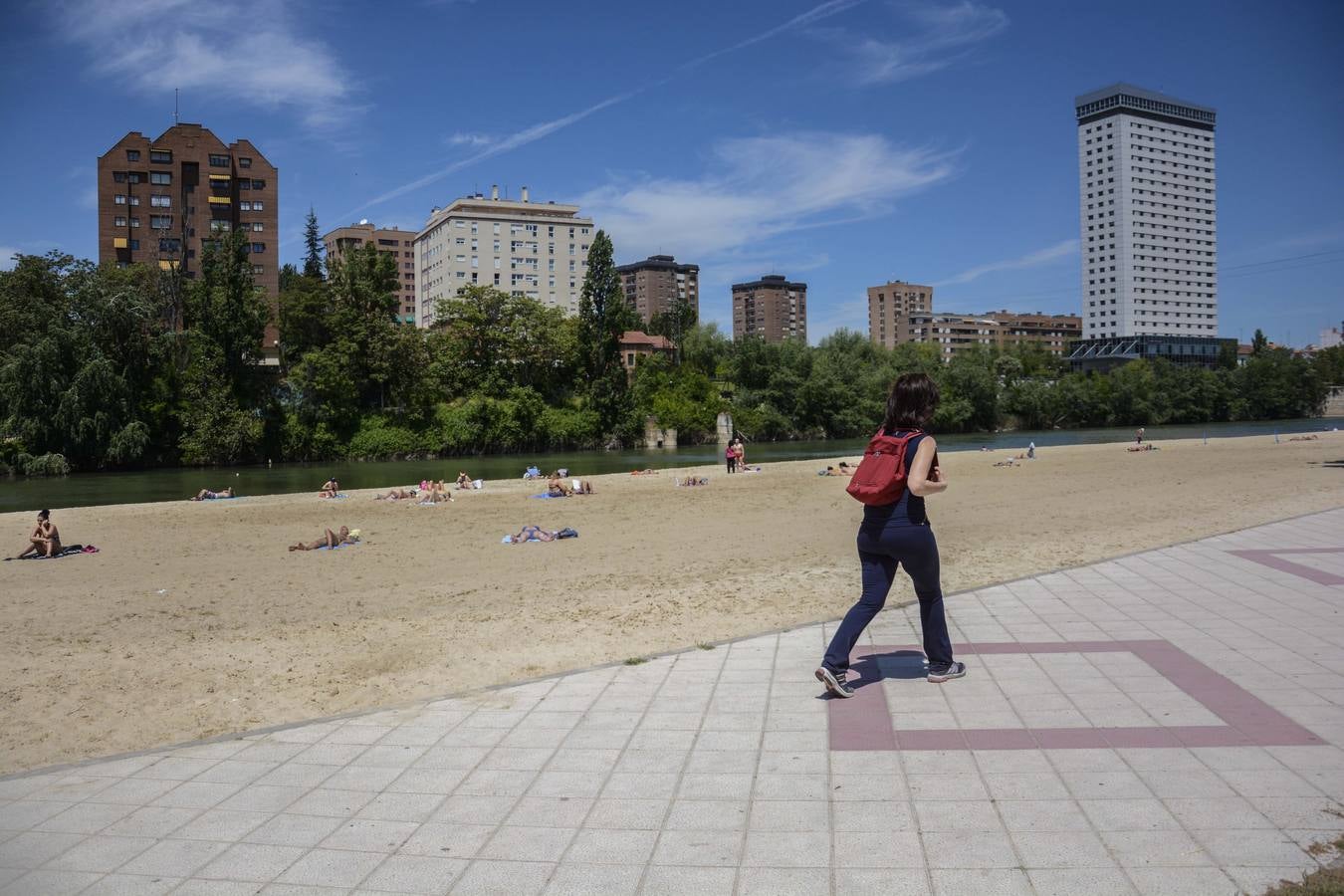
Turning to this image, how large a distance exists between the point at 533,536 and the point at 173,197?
76.6 metres

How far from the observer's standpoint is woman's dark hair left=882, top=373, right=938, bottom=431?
19.5ft

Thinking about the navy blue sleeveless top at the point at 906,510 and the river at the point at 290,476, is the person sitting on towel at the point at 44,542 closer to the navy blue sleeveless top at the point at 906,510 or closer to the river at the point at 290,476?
the river at the point at 290,476

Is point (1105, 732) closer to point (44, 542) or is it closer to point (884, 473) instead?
point (884, 473)

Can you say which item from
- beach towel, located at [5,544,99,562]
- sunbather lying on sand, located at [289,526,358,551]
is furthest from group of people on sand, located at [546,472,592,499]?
beach towel, located at [5,544,99,562]

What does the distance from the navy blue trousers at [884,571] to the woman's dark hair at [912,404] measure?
700 mm

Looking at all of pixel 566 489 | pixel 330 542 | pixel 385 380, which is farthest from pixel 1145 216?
pixel 330 542

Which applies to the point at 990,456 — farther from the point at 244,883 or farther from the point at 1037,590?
the point at 244,883

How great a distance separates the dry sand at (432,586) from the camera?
24.0 feet

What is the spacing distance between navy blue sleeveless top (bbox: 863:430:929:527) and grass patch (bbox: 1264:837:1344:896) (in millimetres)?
2779

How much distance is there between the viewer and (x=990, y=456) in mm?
43844

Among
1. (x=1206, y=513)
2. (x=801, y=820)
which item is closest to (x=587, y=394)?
(x=1206, y=513)

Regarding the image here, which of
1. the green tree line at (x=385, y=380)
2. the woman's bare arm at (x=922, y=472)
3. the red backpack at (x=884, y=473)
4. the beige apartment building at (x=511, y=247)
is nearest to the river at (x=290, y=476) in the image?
the green tree line at (x=385, y=380)

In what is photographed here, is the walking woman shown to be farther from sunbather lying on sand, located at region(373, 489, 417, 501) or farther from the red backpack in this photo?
sunbather lying on sand, located at region(373, 489, 417, 501)

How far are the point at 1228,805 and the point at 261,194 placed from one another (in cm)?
9084
